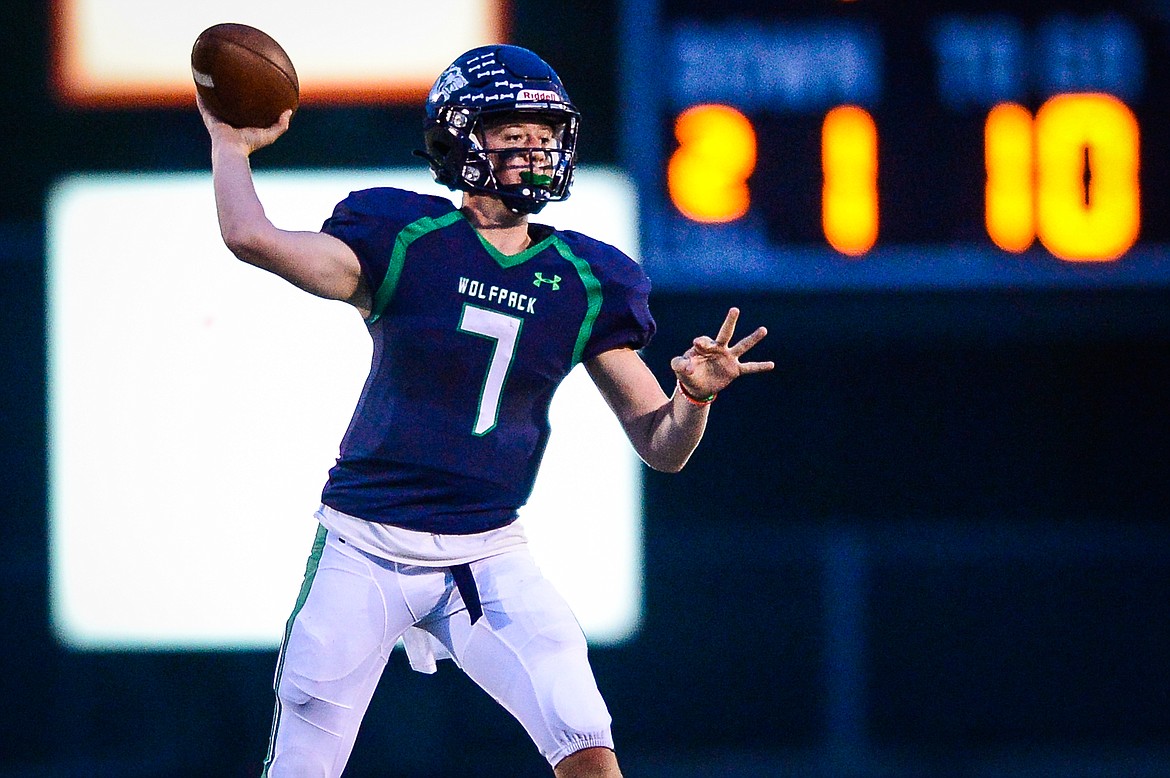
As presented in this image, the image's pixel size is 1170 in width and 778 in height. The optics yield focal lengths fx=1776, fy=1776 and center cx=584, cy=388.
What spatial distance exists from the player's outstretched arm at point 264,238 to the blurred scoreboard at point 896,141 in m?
1.89

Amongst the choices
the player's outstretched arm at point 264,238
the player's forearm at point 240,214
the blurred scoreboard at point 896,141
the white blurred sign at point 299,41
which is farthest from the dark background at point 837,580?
the player's forearm at point 240,214

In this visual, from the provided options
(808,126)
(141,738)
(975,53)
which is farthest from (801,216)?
(141,738)

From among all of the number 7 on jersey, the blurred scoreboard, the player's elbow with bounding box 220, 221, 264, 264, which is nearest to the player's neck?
the number 7 on jersey

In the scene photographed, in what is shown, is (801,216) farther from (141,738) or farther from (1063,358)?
(141,738)

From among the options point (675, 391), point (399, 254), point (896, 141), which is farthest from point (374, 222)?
point (896, 141)

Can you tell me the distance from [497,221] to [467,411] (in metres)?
0.33

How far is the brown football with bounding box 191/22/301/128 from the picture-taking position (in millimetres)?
2729

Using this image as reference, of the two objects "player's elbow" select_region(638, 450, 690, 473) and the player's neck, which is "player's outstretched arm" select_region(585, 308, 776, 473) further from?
the player's neck

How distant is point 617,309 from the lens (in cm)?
295

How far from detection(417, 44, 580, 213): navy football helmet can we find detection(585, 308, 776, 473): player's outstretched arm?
0.32 meters

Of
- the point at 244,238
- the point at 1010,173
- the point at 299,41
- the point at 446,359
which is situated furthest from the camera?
the point at 299,41

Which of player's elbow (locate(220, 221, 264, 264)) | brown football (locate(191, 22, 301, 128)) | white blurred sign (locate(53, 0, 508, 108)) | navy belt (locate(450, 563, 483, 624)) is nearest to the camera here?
player's elbow (locate(220, 221, 264, 264))

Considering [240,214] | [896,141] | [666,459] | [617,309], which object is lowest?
[666,459]

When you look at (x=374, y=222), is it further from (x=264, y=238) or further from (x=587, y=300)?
(x=587, y=300)
